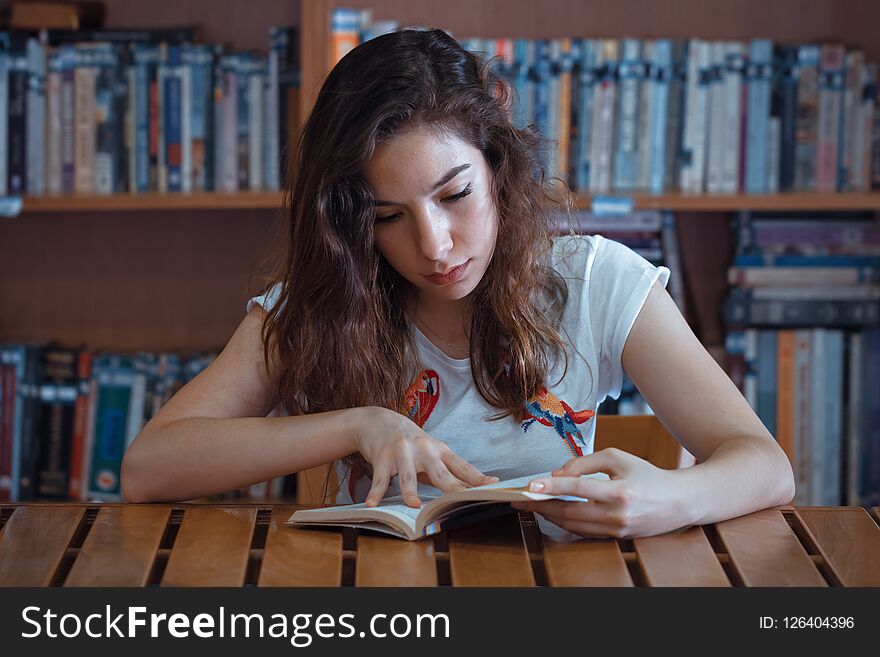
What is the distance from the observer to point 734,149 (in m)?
2.17

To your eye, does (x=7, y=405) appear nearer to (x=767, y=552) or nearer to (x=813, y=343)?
(x=813, y=343)

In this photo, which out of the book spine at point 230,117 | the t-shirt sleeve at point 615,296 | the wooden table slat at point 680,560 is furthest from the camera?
the book spine at point 230,117

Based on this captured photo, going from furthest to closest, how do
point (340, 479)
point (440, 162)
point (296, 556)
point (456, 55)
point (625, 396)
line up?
1. point (625, 396)
2. point (340, 479)
3. point (456, 55)
4. point (440, 162)
5. point (296, 556)

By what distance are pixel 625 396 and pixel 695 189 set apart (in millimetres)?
436

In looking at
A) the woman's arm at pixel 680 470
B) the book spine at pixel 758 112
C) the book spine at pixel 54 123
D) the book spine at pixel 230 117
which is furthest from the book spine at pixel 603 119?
the book spine at pixel 54 123

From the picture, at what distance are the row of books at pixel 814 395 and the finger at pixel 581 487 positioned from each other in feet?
4.35

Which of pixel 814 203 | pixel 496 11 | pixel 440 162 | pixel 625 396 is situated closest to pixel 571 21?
pixel 496 11

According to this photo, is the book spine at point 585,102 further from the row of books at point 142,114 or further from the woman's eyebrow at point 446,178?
the woman's eyebrow at point 446,178

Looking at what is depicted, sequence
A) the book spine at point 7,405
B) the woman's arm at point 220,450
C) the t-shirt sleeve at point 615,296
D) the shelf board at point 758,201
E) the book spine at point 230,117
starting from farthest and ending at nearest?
the book spine at point 7,405, the book spine at point 230,117, the shelf board at point 758,201, the t-shirt sleeve at point 615,296, the woman's arm at point 220,450

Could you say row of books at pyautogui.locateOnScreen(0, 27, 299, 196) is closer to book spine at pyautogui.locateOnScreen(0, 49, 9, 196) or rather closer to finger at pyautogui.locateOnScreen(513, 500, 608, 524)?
book spine at pyautogui.locateOnScreen(0, 49, 9, 196)

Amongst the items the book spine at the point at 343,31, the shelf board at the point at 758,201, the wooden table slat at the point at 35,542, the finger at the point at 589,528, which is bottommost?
the wooden table slat at the point at 35,542

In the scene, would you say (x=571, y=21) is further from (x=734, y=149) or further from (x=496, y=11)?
(x=734, y=149)

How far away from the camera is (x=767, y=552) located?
1.02m

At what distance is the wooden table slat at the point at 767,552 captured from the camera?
0.95 meters
